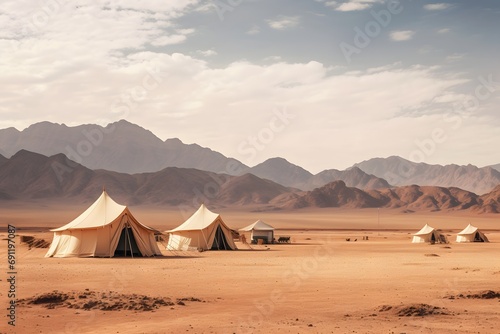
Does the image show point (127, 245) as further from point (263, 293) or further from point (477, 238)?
point (477, 238)

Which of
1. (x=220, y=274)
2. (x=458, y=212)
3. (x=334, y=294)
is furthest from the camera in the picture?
(x=458, y=212)

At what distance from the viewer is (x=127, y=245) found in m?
35.5

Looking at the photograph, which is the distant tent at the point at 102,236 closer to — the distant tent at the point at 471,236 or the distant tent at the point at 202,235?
the distant tent at the point at 202,235

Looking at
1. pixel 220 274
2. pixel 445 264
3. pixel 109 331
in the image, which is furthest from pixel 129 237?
pixel 109 331

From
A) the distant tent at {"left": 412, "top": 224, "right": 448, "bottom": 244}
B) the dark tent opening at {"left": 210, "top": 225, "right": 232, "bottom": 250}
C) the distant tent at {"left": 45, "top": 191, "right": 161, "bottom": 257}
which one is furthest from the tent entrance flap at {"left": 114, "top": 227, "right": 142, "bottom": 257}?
the distant tent at {"left": 412, "top": 224, "right": 448, "bottom": 244}

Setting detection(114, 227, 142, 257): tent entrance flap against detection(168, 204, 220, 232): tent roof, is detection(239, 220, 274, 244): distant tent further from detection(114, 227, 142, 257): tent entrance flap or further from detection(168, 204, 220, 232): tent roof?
detection(114, 227, 142, 257): tent entrance flap

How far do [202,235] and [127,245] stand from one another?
853 cm

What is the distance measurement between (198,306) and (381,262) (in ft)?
59.0

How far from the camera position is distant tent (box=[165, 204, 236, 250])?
142ft

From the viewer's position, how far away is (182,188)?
19925 centimetres

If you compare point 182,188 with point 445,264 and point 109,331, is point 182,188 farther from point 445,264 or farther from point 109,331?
point 109,331

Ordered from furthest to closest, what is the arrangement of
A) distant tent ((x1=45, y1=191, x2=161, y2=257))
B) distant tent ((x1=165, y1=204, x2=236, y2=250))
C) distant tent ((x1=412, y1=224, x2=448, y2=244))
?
1. distant tent ((x1=412, y1=224, x2=448, y2=244))
2. distant tent ((x1=165, y1=204, x2=236, y2=250))
3. distant tent ((x1=45, y1=191, x2=161, y2=257))

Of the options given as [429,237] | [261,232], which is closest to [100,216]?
[261,232]

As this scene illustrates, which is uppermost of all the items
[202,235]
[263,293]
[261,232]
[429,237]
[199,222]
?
[199,222]
